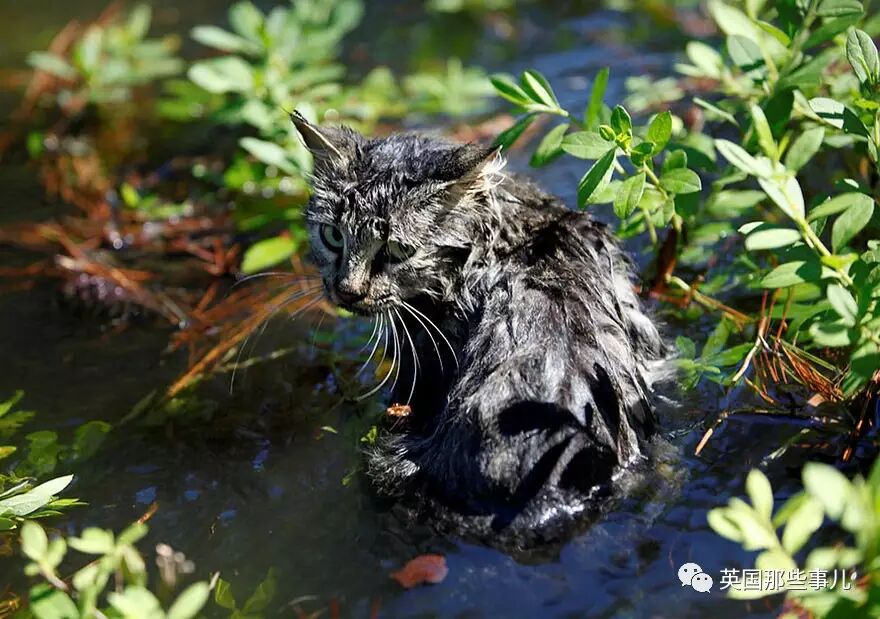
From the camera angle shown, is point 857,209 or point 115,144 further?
point 115,144

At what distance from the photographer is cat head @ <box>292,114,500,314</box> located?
338cm

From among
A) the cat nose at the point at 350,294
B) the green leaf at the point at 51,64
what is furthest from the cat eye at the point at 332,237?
the green leaf at the point at 51,64

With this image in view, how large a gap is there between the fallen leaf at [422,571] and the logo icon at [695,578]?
685 mm

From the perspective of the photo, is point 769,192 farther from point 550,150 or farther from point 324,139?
point 324,139

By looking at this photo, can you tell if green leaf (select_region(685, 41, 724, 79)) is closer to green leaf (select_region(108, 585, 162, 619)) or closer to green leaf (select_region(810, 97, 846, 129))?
green leaf (select_region(810, 97, 846, 129))

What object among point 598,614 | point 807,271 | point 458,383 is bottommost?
point 598,614

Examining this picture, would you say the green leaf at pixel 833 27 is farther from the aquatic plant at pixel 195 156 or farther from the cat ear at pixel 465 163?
the aquatic plant at pixel 195 156

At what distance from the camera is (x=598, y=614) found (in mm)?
2740

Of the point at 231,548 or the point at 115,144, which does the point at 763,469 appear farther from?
the point at 115,144

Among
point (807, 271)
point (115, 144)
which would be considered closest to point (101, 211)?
point (115, 144)

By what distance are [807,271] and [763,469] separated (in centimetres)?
73

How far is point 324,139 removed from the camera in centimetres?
354

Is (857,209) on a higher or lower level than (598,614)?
higher

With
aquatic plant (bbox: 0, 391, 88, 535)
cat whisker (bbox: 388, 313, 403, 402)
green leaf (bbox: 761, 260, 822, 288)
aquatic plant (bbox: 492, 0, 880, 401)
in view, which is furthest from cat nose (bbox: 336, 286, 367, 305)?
green leaf (bbox: 761, 260, 822, 288)
